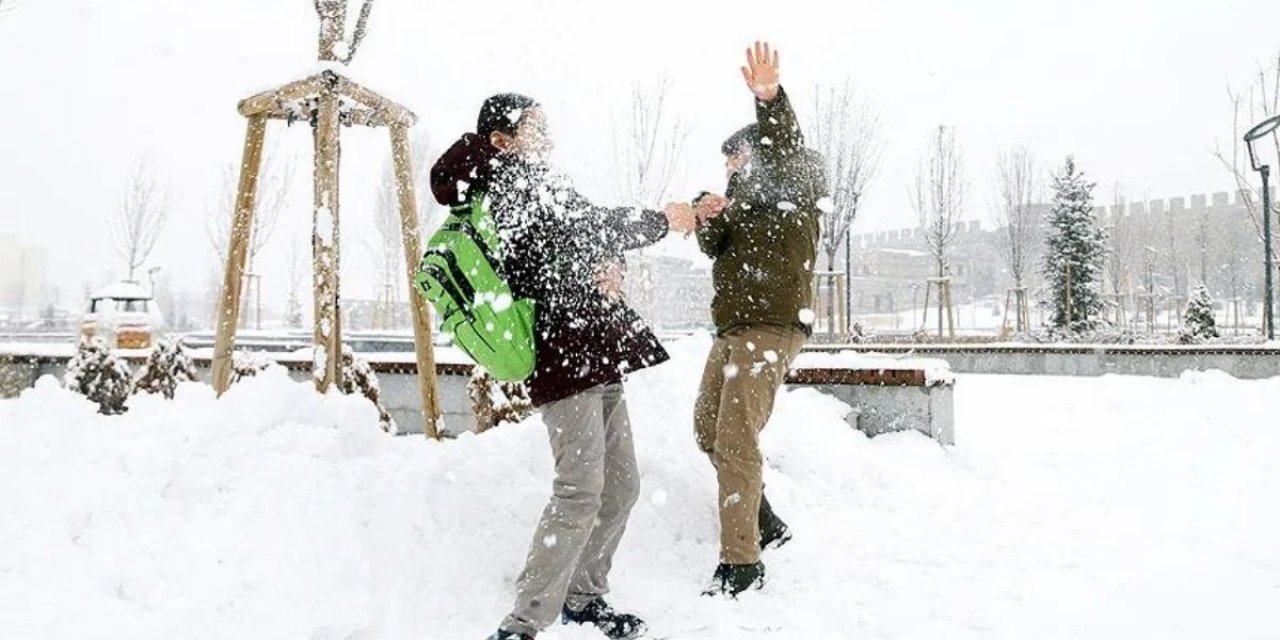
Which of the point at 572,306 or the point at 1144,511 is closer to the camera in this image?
the point at 572,306

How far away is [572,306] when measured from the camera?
106 inches

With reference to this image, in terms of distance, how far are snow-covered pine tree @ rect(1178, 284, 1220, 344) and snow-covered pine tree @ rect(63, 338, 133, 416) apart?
1794cm

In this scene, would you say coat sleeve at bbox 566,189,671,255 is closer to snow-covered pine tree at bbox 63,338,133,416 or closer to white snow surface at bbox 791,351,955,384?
white snow surface at bbox 791,351,955,384

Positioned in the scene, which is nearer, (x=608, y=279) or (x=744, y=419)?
(x=608, y=279)

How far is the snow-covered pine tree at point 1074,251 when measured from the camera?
24.6 m

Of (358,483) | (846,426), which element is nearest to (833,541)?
(846,426)

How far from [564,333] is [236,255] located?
3254 mm

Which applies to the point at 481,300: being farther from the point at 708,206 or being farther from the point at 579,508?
the point at 708,206

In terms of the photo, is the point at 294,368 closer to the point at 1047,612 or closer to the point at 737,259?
the point at 737,259

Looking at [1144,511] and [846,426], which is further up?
[846,426]

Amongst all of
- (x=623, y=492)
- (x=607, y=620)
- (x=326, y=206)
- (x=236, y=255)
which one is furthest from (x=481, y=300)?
(x=236, y=255)

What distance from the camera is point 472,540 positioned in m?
3.13

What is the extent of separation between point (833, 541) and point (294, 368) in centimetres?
608

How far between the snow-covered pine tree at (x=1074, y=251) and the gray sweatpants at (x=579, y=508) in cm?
2425
